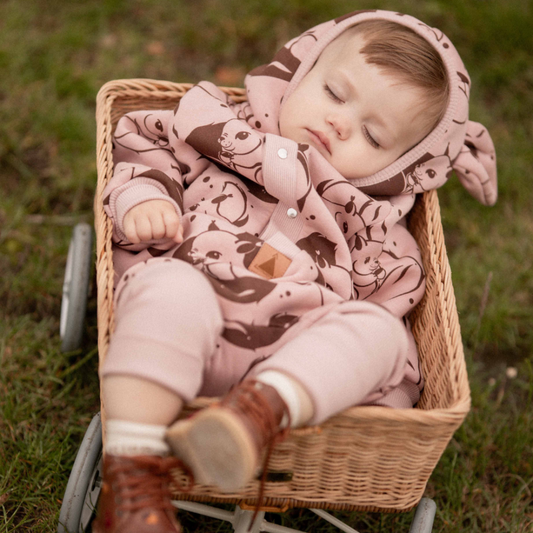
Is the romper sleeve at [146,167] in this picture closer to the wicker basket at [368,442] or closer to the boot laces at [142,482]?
the wicker basket at [368,442]

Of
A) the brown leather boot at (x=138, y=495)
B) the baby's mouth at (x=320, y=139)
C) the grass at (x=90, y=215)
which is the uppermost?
the baby's mouth at (x=320, y=139)

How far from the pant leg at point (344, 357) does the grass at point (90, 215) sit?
0.81 meters

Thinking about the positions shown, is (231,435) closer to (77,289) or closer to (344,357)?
(344,357)

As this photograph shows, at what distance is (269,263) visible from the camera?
5.40ft

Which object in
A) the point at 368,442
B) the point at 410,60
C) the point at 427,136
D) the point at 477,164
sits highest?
the point at 410,60

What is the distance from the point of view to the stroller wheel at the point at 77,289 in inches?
78.0

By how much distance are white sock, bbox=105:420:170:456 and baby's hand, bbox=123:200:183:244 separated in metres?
0.51

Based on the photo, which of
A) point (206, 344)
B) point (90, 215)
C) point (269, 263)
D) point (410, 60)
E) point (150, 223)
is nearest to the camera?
point (206, 344)

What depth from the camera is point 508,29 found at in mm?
3457

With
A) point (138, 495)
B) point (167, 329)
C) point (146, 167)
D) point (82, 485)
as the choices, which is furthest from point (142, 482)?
point (146, 167)

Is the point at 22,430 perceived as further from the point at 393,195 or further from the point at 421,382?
the point at 393,195

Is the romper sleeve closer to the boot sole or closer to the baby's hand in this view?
the baby's hand

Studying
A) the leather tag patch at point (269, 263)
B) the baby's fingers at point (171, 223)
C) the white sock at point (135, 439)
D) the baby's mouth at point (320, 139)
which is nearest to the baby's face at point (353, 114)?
the baby's mouth at point (320, 139)

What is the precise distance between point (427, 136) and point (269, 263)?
2.26 feet
